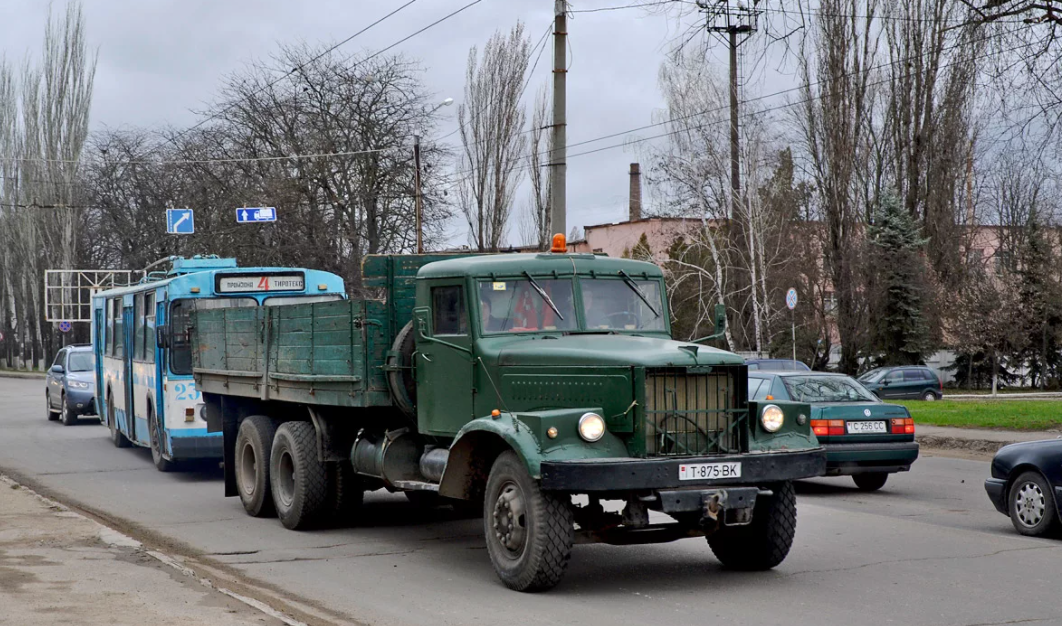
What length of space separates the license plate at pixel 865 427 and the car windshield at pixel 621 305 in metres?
4.88

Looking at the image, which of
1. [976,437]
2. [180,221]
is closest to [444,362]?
[976,437]

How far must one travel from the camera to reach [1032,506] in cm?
1056

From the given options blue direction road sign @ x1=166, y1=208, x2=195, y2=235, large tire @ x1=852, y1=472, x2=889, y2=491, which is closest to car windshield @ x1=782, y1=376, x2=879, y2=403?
large tire @ x1=852, y1=472, x2=889, y2=491

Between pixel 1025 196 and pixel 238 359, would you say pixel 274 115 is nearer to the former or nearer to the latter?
pixel 238 359

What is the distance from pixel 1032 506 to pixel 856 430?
321 centimetres

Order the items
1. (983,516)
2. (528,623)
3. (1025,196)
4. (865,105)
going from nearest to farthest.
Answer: (528,623) < (983,516) < (865,105) < (1025,196)

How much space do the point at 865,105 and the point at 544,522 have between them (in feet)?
120

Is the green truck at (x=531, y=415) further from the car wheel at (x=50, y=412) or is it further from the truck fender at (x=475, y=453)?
the car wheel at (x=50, y=412)

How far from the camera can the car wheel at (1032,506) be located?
408 inches

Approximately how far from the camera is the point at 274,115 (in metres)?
41.5

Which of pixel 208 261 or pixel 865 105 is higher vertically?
pixel 865 105

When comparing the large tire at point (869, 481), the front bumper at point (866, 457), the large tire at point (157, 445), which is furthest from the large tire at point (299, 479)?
the large tire at point (869, 481)

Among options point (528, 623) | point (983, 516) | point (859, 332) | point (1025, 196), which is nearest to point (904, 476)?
point (983, 516)

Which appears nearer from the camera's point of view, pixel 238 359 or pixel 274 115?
pixel 238 359
